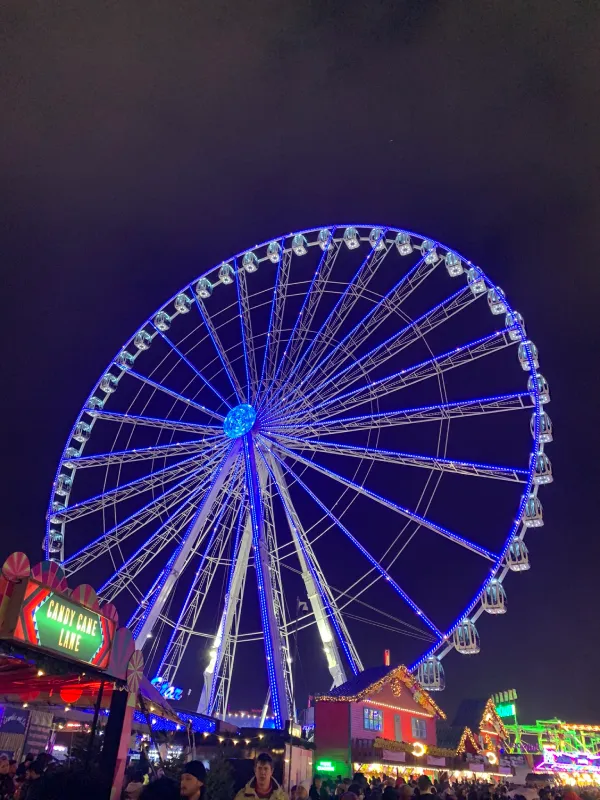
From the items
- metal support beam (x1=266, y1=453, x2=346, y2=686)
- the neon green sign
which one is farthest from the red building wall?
the neon green sign

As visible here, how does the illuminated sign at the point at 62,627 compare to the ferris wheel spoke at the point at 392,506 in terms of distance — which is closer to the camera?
the illuminated sign at the point at 62,627

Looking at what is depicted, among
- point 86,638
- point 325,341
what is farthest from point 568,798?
point 325,341

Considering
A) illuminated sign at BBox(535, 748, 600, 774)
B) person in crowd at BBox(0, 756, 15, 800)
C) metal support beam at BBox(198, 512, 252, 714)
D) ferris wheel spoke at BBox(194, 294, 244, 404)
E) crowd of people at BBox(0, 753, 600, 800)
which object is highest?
ferris wheel spoke at BBox(194, 294, 244, 404)

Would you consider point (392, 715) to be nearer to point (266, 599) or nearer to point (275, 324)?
point (266, 599)

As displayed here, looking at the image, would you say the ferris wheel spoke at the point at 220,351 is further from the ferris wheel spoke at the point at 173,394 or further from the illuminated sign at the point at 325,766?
the illuminated sign at the point at 325,766

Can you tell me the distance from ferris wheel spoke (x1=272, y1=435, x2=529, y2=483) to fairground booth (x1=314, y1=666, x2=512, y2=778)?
21.7 feet

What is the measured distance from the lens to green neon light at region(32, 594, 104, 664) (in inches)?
274

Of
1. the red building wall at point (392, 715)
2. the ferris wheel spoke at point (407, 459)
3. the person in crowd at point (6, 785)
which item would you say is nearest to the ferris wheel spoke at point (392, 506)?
the ferris wheel spoke at point (407, 459)

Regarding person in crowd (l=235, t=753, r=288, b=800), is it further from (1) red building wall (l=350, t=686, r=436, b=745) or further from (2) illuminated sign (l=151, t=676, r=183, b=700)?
(1) red building wall (l=350, t=686, r=436, b=745)

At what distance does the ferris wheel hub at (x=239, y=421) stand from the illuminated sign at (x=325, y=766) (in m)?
10.6

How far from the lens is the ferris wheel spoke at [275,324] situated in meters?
20.1

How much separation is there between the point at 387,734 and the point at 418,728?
9.24ft

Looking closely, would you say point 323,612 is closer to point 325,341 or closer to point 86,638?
point 325,341

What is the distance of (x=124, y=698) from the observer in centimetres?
847
